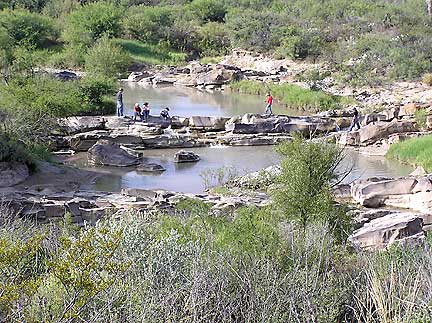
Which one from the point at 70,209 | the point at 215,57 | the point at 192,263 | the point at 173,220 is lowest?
the point at 215,57

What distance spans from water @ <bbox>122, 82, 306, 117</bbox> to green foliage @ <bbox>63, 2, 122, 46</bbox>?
35.6 feet

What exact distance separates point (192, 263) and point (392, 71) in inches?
1380

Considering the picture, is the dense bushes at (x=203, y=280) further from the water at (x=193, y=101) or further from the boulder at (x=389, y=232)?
the water at (x=193, y=101)

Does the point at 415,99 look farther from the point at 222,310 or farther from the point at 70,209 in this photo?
the point at 222,310

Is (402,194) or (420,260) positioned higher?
(420,260)

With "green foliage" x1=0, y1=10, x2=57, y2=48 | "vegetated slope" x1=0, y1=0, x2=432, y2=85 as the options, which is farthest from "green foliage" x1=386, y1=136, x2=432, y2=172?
"green foliage" x1=0, y1=10, x2=57, y2=48

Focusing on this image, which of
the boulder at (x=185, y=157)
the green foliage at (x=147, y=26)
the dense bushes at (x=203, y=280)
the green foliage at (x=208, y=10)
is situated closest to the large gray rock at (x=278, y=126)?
the boulder at (x=185, y=157)

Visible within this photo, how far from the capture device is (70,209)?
1576cm

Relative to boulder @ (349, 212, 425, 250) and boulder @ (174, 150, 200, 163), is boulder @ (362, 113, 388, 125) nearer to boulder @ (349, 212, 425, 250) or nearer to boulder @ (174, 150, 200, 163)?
boulder @ (174, 150, 200, 163)

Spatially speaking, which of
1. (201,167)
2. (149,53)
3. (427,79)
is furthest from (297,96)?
(149,53)

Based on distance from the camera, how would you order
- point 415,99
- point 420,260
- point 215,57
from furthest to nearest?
1. point 215,57
2. point 415,99
3. point 420,260

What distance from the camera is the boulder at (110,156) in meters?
23.2

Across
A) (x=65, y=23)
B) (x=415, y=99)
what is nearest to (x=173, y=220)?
(x=415, y=99)

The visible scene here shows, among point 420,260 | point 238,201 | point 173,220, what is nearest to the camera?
point 420,260
